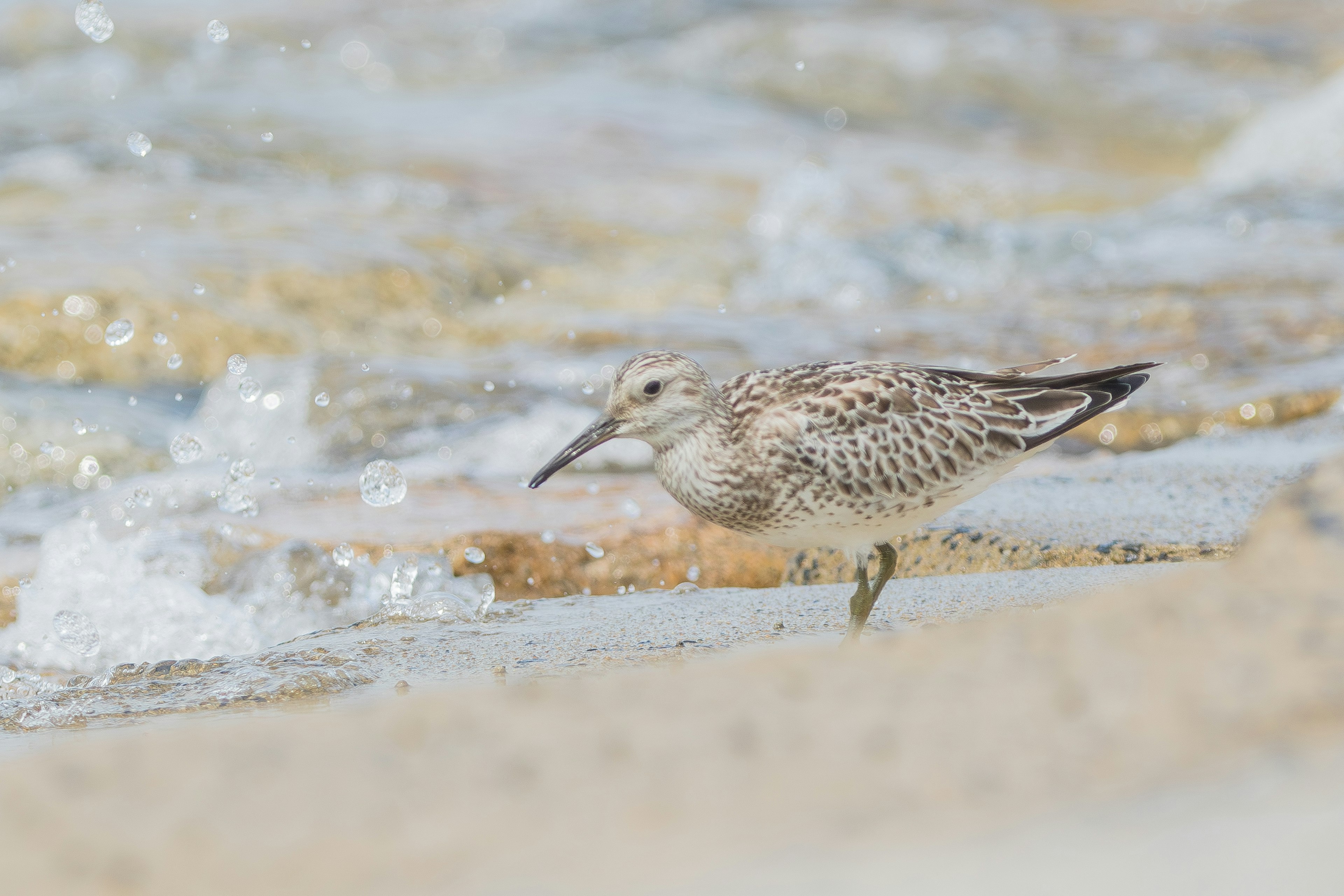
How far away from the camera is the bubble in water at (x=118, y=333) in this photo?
30.8 ft

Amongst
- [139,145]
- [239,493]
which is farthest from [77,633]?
[139,145]

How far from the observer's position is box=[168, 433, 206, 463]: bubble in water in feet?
25.7

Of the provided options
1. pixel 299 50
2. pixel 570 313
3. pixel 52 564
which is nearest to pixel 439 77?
pixel 299 50

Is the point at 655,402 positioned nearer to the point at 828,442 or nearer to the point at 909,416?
the point at 828,442

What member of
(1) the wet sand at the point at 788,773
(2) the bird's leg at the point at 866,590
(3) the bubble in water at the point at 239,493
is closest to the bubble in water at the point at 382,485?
(3) the bubble in water at the point at 239,493

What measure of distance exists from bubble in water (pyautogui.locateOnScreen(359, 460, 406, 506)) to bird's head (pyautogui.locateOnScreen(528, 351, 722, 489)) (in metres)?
1.86

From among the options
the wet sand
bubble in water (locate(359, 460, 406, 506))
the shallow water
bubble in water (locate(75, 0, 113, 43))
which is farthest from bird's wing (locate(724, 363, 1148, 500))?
bubble in water (locate(75, 0, 113, 43))

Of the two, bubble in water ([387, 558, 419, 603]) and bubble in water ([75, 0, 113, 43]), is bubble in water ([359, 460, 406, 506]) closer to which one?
bubble in water ([387, 558, 419, 603])

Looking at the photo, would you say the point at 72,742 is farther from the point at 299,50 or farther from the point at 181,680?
the point at 299,50

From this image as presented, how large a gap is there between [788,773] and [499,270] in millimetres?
10029

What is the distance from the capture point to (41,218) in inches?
459

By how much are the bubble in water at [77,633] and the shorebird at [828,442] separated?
1.78m

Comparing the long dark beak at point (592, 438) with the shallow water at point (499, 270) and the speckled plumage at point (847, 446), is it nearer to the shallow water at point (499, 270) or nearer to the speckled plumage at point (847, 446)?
the speckled plumage at point (847, 446)

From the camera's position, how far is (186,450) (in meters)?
7.88
